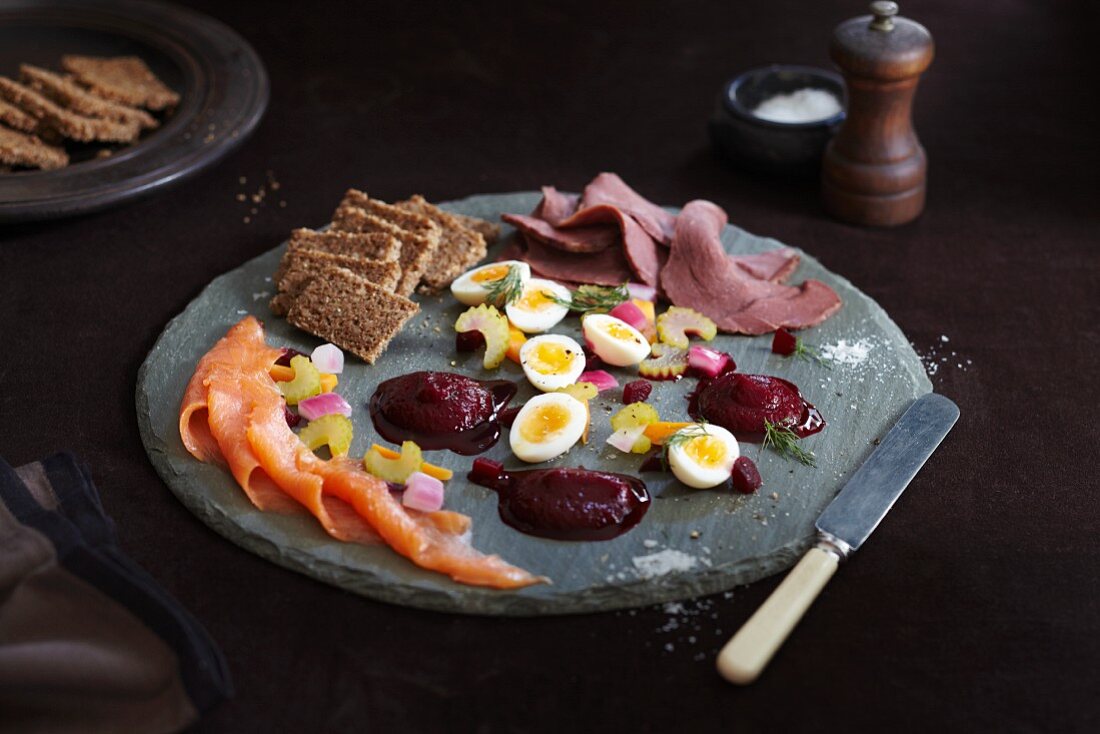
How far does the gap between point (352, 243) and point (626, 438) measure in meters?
1.39

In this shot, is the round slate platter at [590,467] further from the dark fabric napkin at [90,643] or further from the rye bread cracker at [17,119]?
the rye bread cracker at [17,119]

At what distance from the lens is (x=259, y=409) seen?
339 cm

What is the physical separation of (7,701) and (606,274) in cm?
240

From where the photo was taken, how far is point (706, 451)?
3.25m

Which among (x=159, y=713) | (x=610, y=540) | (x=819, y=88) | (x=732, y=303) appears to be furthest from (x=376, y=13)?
(x=159, y=713)

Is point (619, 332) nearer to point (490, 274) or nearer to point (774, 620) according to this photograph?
point (490, 274)

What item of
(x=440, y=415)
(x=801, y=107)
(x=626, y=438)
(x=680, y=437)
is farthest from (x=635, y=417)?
(x=801, y=107)

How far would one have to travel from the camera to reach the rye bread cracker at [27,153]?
4.59 meters

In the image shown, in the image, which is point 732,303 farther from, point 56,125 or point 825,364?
point 56,125

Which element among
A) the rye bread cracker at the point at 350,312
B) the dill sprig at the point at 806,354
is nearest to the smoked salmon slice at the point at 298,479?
the rye bread cracker at the point at 350,312

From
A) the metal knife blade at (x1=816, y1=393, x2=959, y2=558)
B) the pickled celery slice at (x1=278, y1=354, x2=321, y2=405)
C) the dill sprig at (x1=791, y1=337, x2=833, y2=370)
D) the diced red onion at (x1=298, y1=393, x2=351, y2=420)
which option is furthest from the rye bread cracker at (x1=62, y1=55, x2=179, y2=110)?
the metal knife blade at (x1=816, y1=393, x2=959, y2=558)

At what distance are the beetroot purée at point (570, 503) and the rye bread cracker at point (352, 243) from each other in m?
1.19

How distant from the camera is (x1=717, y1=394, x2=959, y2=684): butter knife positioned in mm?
2723

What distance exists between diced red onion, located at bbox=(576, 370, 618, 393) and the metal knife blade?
32.5 inches
